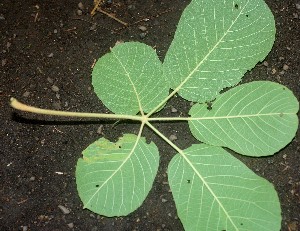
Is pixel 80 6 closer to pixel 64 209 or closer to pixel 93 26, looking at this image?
pixel 93 26

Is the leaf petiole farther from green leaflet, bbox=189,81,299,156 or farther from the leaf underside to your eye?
green leaflet, bbox=189,81,299,156

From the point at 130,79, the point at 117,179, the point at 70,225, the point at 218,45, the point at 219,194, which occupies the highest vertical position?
the point at 218,45

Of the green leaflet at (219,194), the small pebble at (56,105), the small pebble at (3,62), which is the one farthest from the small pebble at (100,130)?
the small pebble at (3,62)

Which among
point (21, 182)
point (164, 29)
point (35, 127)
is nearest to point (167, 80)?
point (164, 29)

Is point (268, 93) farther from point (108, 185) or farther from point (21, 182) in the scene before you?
point (21, 182)

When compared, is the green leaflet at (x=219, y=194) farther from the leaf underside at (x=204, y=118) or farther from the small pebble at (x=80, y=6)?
the small pebble at (x=80, y=6)

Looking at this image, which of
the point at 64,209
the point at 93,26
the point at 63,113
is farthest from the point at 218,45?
the point at 64,209
